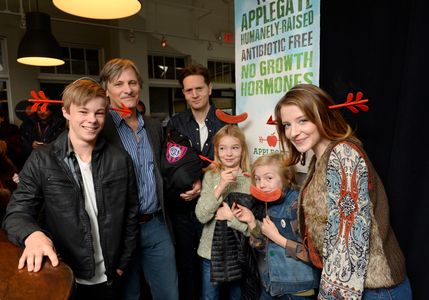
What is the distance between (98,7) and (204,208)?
4.09 ft

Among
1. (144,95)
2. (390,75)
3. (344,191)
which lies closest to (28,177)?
(344,191)

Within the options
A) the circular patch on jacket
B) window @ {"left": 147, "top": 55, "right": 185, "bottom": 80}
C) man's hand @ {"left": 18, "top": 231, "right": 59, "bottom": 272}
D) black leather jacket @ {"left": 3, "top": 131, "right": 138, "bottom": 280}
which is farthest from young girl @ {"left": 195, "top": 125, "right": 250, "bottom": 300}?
window @ {"left": 147, "top": 55, "right": 185, "bottom": 80}

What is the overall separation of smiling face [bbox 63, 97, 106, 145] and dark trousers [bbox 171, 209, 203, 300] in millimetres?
790

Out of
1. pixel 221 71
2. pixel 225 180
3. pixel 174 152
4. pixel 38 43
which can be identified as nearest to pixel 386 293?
pixel 225 180

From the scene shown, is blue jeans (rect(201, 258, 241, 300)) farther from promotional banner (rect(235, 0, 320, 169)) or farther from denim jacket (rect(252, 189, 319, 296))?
promotional banner (rect(235, 0, 320, 169))

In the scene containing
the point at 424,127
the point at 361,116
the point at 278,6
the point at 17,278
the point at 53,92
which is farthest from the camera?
the point at 53,92

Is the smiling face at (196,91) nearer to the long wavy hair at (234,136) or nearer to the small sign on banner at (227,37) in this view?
the long wavy hair at (234,136)

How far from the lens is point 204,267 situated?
1870 mm

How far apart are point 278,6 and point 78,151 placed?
4.36 feet

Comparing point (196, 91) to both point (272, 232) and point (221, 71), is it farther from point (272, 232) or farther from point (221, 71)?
point (221, 71)

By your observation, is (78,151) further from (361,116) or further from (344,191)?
(361,116)

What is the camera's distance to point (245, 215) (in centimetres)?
157

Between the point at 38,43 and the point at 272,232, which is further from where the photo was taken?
the point at 38,43

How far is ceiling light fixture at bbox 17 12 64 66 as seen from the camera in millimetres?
3803
